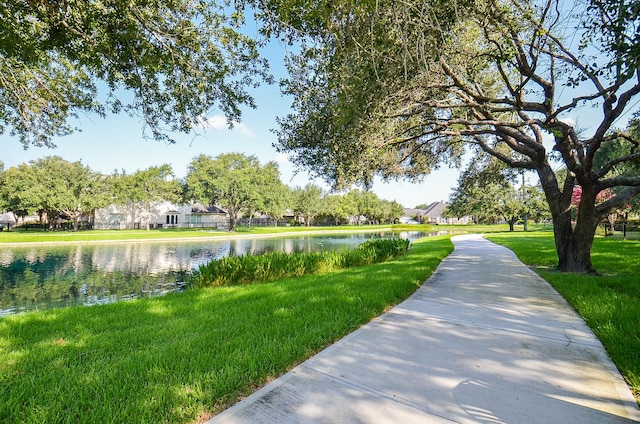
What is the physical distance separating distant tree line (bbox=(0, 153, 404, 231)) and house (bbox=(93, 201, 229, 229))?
593 mm

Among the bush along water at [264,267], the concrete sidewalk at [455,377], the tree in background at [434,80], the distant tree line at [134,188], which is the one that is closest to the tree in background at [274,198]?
the distant tree line at [134,188]

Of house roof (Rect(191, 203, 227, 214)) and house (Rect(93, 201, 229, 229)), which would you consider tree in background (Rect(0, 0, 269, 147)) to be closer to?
house (Rect(93, 201, 229, 229))

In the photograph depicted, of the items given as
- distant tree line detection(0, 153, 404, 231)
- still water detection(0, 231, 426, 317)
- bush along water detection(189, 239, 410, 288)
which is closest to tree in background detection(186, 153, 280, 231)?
distant tree line detection(0, 153, 404, 231)

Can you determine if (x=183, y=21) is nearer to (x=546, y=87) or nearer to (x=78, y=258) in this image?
(x=546, y=87)

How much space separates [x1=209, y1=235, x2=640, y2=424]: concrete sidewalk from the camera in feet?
7.35

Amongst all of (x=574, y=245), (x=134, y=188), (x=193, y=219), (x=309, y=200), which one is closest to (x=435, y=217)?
(x=309, y=200)

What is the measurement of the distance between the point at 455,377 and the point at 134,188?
144 ft

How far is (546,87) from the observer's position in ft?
25.2

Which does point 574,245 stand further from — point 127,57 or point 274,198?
point 274,198

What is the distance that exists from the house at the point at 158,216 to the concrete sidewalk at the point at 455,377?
46296mm

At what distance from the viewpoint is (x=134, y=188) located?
39406 millimetres

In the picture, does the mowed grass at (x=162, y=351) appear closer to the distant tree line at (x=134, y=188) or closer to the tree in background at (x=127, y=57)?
the tree in background at (x=127, y=57)

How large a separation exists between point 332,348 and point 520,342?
6.90 ft

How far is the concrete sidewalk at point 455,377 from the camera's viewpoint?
2240 millimetres
